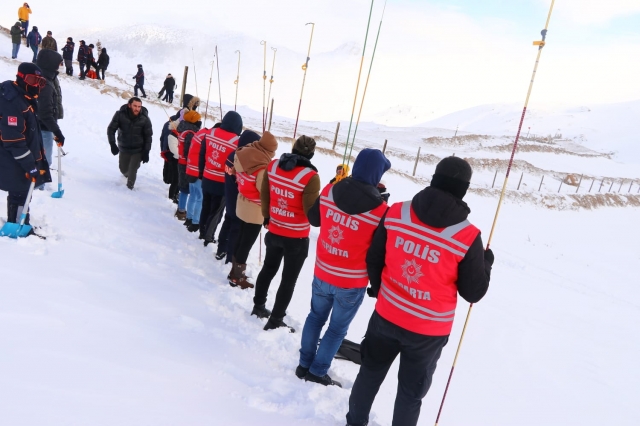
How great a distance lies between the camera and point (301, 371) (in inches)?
134

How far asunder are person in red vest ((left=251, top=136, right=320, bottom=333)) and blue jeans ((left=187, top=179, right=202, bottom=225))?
264 centimetres

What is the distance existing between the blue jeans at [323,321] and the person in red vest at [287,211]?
22.3 inches

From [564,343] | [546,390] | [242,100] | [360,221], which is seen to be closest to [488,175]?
[564,343]

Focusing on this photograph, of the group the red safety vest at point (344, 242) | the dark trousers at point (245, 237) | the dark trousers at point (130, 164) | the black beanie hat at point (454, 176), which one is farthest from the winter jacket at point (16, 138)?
the black beanie hat at point (454, 176)

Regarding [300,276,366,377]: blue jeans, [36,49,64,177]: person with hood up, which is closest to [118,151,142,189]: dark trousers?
[36,49,64,177]: person with hood up

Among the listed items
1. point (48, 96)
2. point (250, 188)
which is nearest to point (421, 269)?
point (250, 188)

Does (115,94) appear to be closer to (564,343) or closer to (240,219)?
(240,219)

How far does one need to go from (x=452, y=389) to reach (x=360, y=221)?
2370 mm

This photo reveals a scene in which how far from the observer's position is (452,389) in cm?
421

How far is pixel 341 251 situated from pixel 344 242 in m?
0.08

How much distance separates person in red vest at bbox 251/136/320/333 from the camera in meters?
3.68

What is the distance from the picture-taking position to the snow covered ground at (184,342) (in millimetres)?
2416

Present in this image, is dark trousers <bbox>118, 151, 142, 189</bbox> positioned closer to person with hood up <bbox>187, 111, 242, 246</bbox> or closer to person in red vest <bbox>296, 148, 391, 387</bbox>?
person with hood up <bbox>187, 111, 242, 246</bbox>

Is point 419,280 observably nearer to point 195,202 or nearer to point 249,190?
point 249,190
